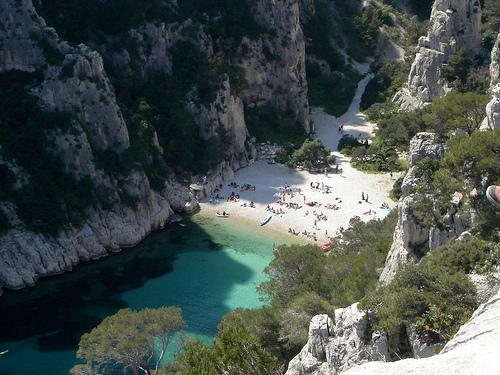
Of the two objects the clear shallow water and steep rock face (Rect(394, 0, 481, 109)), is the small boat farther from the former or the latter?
steep rock face (Rect(394, 0, 481, 109))

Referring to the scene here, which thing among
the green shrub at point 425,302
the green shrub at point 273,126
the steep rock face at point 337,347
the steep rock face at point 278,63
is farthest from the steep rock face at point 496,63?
the steep rock face at point 337,347

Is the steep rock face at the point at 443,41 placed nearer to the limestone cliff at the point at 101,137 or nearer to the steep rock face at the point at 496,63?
the steep rock face at the point at 496,63

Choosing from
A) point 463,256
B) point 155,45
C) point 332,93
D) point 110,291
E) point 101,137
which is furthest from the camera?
point 332,93

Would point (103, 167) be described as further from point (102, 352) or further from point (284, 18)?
point (284, 18)

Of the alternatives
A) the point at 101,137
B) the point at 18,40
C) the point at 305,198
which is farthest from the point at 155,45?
the point at 305,198

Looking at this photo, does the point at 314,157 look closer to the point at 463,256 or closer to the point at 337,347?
the point at 463,256

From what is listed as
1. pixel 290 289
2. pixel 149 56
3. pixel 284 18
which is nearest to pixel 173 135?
pixel 149 56

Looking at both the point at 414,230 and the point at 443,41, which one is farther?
the point at 443,41
